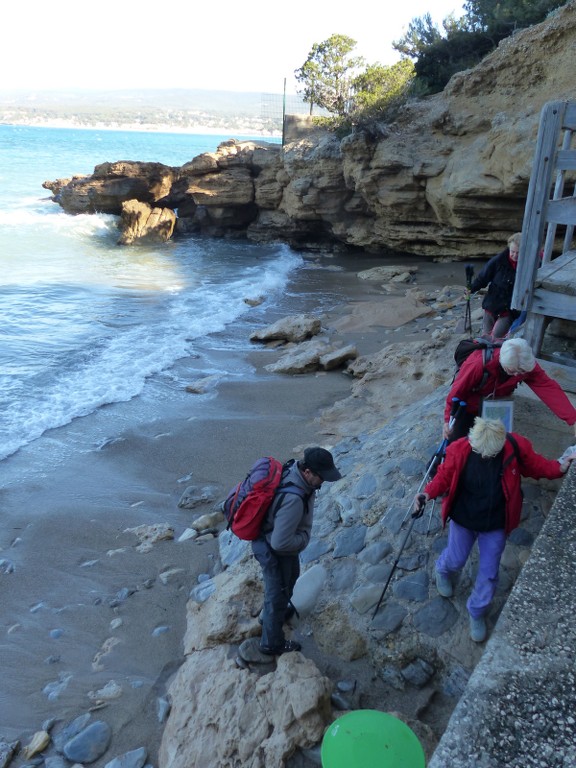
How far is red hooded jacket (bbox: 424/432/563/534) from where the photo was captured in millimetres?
3438

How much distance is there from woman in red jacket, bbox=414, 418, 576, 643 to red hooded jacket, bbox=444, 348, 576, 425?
1.82ft

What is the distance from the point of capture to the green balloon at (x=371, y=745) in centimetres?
252

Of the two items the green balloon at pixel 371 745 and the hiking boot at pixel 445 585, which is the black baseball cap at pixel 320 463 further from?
the green balloon at pixel 371 745

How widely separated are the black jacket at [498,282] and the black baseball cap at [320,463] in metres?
3.65

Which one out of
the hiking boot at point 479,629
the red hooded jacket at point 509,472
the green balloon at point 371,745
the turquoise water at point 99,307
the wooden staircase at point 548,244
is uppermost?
the wooden staircase at point 548,244

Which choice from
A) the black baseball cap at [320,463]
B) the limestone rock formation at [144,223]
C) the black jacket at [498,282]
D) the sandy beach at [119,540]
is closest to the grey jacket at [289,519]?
the black baseball cap at [320,463]

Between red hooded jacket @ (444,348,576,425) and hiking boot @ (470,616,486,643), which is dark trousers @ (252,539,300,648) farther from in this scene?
red hooded jacket @ (444,348,576,425)

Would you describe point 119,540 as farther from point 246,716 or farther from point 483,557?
point 483,557

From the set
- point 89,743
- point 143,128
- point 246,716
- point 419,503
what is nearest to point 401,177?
point 419,503

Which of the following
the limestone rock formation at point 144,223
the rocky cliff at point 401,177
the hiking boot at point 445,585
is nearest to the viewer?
the hiking boot at point 445,585

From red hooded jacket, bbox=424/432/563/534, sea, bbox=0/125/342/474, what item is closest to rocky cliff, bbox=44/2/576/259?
sea, bbox=0/125/342/474

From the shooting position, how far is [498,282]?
6254 mm

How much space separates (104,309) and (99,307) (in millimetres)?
246

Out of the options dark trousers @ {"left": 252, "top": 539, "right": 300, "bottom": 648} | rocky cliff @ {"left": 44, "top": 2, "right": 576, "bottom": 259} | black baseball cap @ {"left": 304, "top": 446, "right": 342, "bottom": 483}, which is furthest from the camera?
rocky cliff @ {"left": 44, "top": 2, "right": 576, "bottom": 259}
